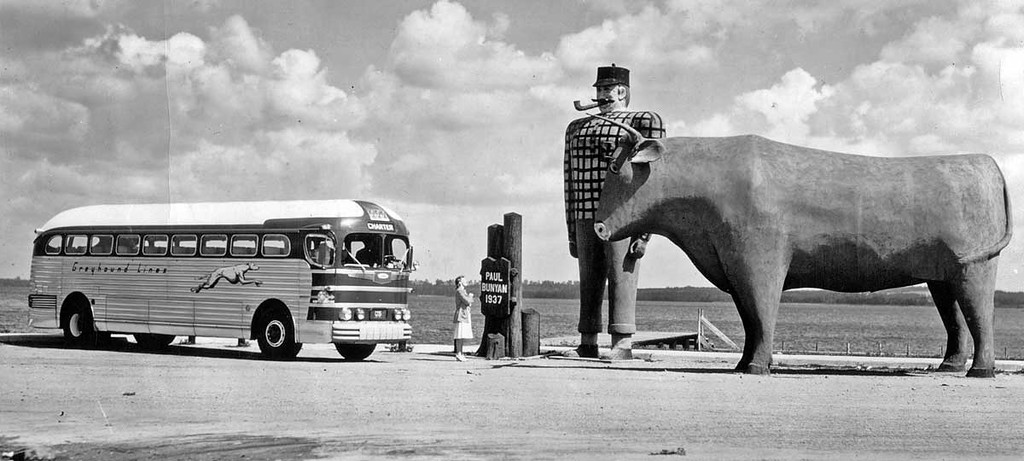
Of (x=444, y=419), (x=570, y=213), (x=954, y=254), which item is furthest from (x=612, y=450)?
(x=570, y=213)

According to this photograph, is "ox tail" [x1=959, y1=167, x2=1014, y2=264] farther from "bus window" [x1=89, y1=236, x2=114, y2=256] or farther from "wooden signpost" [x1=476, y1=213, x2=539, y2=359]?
"bus window" [x1=89, y1=236, x2=114, y2=256]

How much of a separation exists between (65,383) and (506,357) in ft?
23.8

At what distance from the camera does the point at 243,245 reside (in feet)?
58.4

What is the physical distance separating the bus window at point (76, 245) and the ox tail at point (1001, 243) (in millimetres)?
14364

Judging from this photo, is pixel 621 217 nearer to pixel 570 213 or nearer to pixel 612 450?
pixel 570 213

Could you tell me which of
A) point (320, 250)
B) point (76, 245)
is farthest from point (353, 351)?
point (76, 245)

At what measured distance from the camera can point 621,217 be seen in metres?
14.5

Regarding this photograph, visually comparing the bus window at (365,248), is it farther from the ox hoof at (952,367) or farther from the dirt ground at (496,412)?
the ox hoof at (952,367)

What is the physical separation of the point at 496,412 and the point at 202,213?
9.81m

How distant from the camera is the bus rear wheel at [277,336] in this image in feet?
57.3

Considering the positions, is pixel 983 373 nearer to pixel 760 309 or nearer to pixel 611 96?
pixel 760 309

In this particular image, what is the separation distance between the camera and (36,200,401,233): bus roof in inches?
683

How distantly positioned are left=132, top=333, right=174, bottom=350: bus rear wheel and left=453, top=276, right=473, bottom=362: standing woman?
6114mm

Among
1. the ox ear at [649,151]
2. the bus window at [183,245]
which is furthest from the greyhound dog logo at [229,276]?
the ox ear at [649,151]
